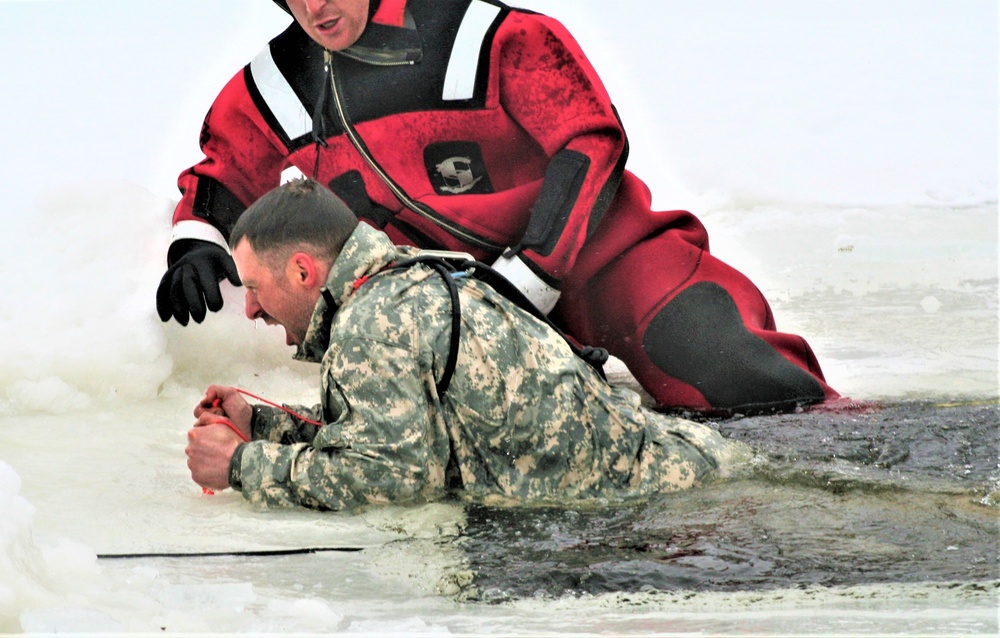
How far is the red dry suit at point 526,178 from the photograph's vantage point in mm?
3084

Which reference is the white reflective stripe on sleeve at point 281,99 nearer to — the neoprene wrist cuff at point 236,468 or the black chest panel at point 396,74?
the black chest panel at point 396,74

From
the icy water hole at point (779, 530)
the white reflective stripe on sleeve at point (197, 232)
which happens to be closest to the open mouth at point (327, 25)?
the white reflective stripe on sleeve at point (197, 232)

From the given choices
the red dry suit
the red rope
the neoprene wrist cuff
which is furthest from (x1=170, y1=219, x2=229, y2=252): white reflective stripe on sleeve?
the neoprene wrist cuff

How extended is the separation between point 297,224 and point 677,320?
4.03ft

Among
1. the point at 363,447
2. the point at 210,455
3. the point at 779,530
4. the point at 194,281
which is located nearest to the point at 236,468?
the point at 210,455

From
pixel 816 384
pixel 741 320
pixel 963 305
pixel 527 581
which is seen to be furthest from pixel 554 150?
pixel 963 305

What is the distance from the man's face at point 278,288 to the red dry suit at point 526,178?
803 mm

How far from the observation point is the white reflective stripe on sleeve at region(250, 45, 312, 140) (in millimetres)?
3256

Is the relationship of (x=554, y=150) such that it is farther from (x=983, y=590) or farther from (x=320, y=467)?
(x=983, y=590)

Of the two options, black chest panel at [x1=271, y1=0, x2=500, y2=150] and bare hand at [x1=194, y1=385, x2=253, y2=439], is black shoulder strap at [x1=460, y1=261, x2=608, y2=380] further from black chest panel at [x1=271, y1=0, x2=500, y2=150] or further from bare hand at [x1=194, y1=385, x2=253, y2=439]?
black chest panel at [x1=271, y1=0, x2=500, y2=150]

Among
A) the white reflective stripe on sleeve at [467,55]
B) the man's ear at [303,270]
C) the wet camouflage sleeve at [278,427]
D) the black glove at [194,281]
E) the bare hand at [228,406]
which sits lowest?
the wet camouflage sleeve at [278,427]

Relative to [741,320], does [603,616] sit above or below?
below

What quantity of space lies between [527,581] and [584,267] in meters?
1.33

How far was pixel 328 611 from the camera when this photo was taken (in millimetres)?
1792
